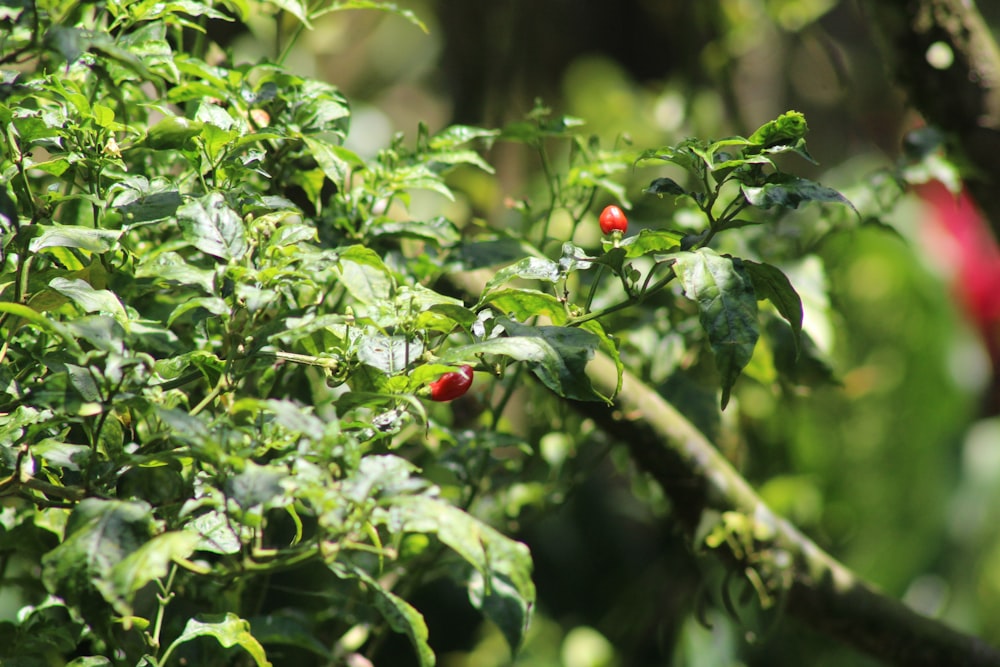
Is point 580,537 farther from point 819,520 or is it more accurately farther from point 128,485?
point 128,485

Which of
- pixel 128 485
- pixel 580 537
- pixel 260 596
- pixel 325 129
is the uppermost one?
pixel 325 129

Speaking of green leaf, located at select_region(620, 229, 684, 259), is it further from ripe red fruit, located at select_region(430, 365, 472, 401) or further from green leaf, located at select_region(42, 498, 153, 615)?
green leaf, located at select_region(42, 498, 153, 615)

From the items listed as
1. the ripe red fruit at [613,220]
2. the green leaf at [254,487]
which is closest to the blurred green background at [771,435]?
the ripe red fruit at [613,220]

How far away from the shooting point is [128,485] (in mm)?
524

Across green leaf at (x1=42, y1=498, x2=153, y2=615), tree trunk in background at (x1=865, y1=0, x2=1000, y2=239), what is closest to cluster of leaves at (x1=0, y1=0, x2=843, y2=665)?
green leaf at (x1=42, y1=498, x2=153, y2=615)

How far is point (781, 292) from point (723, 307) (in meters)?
0.05

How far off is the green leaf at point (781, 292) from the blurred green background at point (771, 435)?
59cm

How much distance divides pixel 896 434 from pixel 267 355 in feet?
5.19

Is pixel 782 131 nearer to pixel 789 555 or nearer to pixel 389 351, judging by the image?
pixel 389 351

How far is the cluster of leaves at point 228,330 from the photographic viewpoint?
0.44 m

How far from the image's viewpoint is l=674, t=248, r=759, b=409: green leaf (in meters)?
0.50

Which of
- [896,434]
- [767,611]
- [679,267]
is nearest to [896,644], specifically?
[767,611]

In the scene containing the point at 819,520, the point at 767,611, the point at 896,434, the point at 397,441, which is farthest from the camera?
the point at 896,434

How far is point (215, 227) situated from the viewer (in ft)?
1.69
